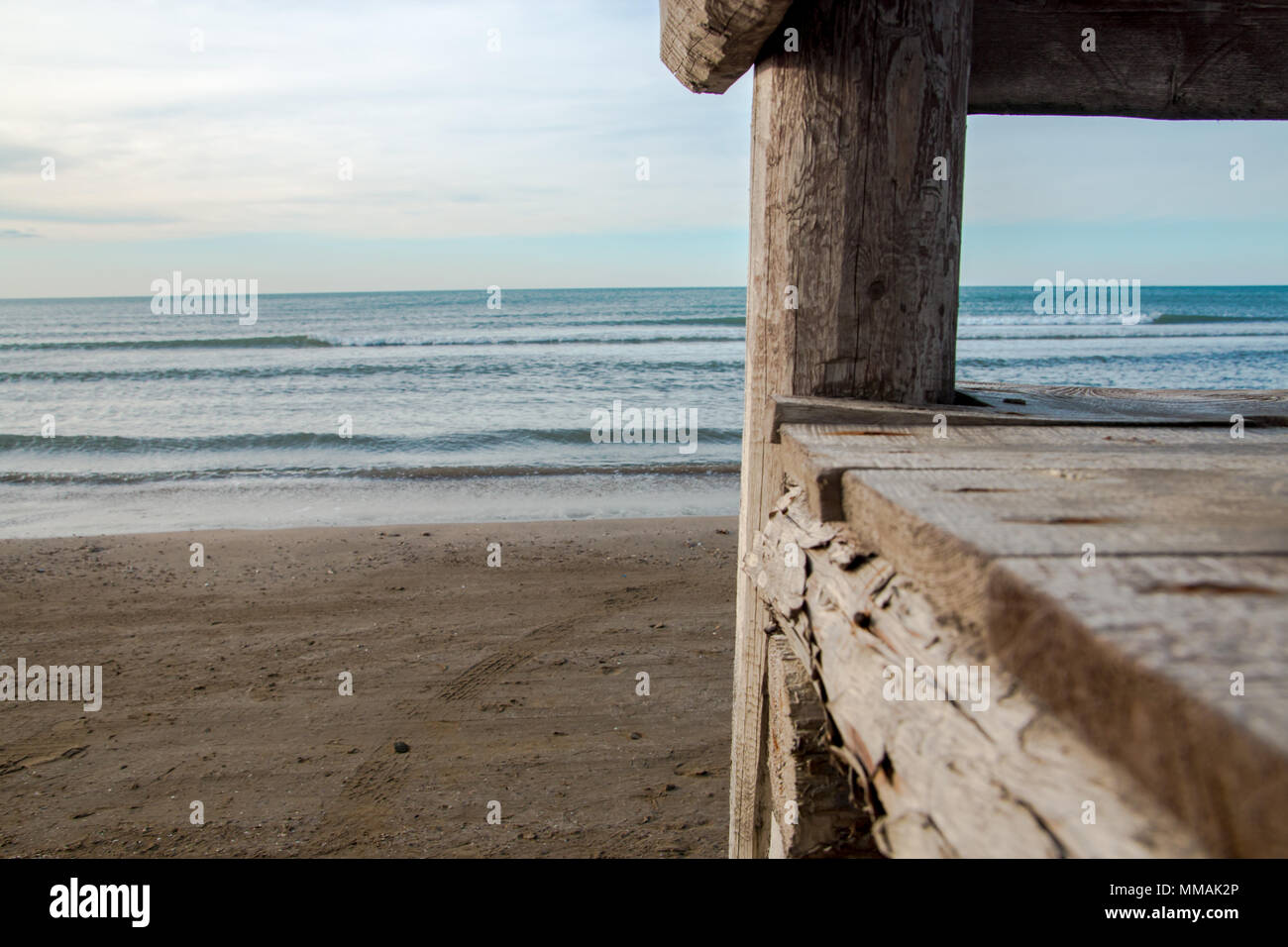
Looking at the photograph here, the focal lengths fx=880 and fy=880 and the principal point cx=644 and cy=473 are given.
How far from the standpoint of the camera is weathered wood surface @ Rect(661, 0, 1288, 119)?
2064 millimetres

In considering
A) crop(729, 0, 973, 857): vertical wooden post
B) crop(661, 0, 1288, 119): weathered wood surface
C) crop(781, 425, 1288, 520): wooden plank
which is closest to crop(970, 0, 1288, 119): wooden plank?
crop(661, 0, 1288, 119): weathered wood surface

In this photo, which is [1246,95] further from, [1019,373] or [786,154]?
[1019,373]

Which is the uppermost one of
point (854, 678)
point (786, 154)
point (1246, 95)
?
point (1246, 95)

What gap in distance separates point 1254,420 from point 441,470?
9.66m

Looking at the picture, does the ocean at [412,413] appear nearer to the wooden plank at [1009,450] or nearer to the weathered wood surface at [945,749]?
the wooden plank at [1009,450]

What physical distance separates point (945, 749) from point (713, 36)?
1528mm

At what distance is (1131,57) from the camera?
211cm

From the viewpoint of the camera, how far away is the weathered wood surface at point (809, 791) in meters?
1.72

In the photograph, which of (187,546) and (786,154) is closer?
(786,154)

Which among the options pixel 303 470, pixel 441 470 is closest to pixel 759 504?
pixel 441 470

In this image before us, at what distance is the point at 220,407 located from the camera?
15.4 m
